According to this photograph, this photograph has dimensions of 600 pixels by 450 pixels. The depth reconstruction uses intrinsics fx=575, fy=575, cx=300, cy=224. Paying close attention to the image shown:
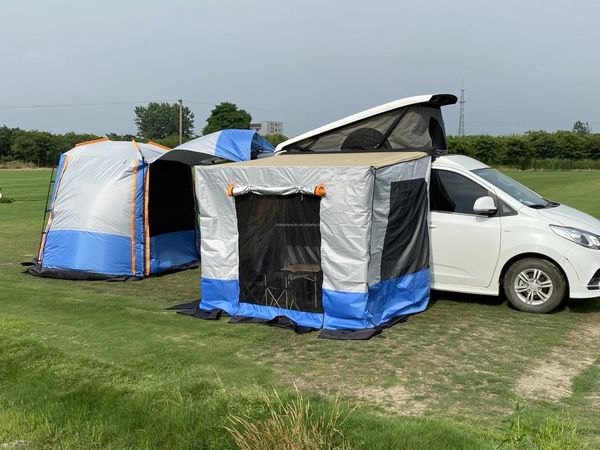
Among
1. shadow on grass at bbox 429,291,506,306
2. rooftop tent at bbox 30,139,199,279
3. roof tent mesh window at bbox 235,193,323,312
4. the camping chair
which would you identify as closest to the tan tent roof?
roof tent mesh window at bbox 235,193,323,312

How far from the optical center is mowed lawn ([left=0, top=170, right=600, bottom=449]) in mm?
3996

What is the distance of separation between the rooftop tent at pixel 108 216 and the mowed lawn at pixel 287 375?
192cm

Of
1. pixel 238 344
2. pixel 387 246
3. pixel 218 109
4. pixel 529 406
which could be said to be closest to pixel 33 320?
pixel 238 344

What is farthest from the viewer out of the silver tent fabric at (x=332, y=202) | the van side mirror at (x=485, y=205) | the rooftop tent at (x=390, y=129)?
the rooftop tent at (x=390, y=129)

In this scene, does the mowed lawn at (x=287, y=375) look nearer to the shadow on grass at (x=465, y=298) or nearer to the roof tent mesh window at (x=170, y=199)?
the shadow on grass at (x=465, y=298)

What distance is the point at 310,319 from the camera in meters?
6.83

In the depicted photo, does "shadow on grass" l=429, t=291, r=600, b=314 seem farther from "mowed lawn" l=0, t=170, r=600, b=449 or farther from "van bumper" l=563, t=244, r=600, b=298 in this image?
"van bumper" l=563, t=244, r=600, b=298

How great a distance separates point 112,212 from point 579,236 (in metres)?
7.31

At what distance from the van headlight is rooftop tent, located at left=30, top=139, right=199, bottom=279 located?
652cm

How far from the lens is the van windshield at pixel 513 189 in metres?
7.69

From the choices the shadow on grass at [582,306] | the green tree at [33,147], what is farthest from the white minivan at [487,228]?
the green tree at [33,147]

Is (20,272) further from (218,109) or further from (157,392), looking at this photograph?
(218,109)

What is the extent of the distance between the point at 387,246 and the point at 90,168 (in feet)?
19.8

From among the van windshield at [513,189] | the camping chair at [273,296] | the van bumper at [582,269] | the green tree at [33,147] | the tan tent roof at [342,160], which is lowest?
the camping chair at [273,296]
